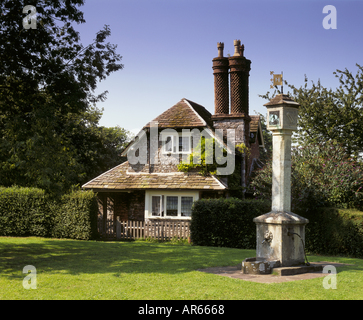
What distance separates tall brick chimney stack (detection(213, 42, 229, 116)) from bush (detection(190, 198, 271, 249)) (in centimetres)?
856

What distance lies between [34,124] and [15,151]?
118cm

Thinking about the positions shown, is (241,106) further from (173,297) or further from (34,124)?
(173,297)

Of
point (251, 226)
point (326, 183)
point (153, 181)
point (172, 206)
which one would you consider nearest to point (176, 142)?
point (153, 181)

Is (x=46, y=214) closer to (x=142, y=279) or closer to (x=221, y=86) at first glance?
(x=221, y=86)

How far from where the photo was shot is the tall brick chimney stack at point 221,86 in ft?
86.5

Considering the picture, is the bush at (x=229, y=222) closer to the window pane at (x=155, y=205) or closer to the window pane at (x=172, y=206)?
the window pane at (x=172, y=206)

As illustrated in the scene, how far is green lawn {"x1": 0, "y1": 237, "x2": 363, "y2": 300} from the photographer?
8.49 meters

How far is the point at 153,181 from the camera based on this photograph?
24672 millimetres

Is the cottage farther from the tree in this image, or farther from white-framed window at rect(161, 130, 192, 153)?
the tree

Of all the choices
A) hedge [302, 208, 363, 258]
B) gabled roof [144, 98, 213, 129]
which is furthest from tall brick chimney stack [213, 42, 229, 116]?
hedge [302, 208, 363, 258]

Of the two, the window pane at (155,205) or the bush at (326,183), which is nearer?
the bush at (326,183)

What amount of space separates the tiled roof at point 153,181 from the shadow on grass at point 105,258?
5879mm

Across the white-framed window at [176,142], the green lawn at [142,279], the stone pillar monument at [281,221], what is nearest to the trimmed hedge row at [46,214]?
the white-framed window at [176,142]
